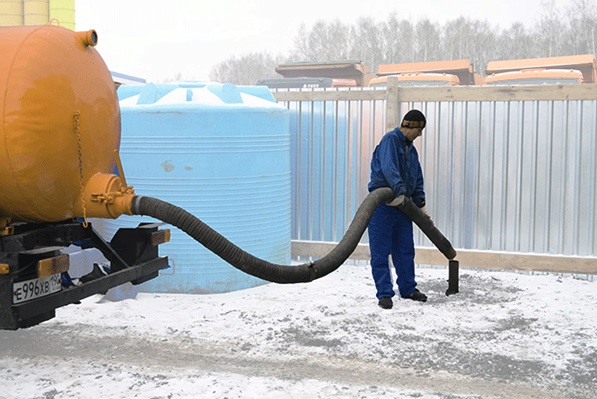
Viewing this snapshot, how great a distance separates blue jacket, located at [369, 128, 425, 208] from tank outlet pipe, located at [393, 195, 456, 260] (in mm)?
87

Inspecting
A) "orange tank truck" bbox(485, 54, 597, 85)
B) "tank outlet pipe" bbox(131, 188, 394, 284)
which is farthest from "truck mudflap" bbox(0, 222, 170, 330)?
"orange tank truck" bbox(485, 54, 597, 85)

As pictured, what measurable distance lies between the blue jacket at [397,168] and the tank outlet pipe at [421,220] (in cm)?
9

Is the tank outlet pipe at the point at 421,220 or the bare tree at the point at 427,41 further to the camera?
the bare tree at the point at 427,41

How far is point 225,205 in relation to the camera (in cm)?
720

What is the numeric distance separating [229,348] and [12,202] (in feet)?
6.67

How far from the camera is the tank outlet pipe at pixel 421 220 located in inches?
257

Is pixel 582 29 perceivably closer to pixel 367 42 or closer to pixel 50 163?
pixel 367 42

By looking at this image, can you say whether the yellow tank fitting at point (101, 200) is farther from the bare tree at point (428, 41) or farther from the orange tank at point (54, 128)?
the bare tree at point (428, 41)

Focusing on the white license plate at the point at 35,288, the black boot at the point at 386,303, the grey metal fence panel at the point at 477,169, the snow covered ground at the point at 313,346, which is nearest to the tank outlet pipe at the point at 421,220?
the snow covered ground at the point at 313,346

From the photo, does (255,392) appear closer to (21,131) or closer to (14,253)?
(14,253)

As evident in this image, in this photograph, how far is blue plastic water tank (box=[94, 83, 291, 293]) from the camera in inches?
279

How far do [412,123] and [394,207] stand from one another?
0.80m

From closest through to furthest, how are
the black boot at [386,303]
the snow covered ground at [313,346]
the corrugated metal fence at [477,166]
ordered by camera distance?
the snow covered ground at [313,346], the black boot at [386,303], the corrugated metal fence at [477,166]

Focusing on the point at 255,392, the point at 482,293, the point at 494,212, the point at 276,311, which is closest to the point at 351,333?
the point at 276,311
